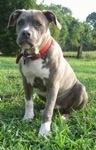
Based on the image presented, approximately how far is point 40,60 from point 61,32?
40.0 meters

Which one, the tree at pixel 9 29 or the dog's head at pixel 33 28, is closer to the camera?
the dog's head at pixel 33 28

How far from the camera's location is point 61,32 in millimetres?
44375

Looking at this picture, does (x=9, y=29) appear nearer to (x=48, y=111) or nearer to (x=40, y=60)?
(x=40, y=60)

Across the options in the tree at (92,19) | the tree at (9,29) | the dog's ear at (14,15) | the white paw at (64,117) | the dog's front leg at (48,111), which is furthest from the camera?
the tree at (92,19)

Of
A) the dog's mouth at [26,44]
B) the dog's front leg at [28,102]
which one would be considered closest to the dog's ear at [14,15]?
the dog's mouth at [26,44]

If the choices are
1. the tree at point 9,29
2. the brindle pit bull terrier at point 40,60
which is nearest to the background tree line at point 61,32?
the tree at point 9,29

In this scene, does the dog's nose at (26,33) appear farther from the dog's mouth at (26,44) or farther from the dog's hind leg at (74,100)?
A: the dog's hind leg at (74,100)

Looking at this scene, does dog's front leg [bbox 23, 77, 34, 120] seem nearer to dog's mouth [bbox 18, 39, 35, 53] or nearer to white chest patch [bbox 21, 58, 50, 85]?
white chest patch [bbox 21, 58, 50, 85]

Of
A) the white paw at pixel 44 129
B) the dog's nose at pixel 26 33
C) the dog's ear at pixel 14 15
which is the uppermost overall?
the dog's ear at pixel 14 15

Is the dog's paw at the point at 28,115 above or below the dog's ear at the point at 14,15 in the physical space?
below

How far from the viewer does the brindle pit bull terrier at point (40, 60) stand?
4.52 meters

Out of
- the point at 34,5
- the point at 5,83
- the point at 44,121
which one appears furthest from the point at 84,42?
the point at 44,121

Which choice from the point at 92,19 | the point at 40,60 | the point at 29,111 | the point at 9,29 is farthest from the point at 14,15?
the point at 92,19

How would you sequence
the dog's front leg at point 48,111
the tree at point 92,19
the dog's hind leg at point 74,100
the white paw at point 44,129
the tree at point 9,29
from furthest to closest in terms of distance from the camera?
the tree at point 92,19 → the tree at point 9,29 → the dog's hind leg at point 74,100 → the dog's front leg at point 48,111 → the white paw at point 44,129
